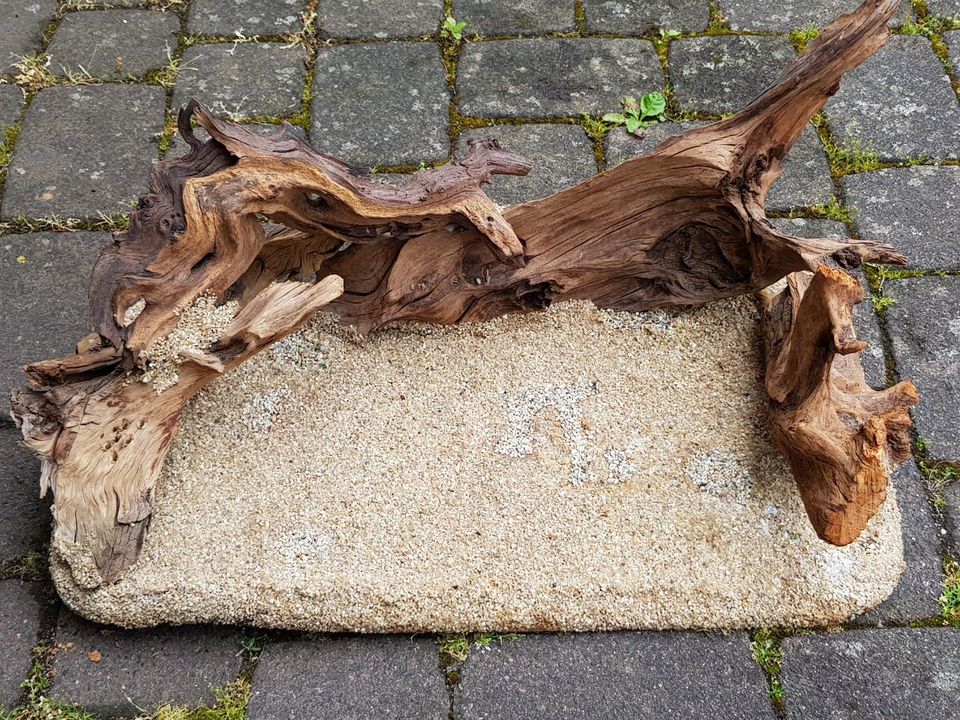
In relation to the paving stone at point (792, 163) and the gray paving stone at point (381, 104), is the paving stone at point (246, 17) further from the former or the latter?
the paving stone at point (792, 163)

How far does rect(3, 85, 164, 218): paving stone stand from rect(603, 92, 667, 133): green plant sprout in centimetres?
190

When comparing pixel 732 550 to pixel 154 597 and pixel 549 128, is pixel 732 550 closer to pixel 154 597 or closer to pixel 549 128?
pixel 154 597

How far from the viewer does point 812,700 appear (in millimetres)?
2531

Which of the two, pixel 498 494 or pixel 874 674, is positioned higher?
pixel 498 494

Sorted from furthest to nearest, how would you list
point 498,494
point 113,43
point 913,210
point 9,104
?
point 113,43 → point 9,104 → point 913,210 → point 498,494

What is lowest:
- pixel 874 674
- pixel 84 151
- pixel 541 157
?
pixel 874 674

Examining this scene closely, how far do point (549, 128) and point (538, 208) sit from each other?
3.53 ft

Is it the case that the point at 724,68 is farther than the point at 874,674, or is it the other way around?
the point at 724,68

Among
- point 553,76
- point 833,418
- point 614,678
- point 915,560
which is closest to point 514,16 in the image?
point 553,76

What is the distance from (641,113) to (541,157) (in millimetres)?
504

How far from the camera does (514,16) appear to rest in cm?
430

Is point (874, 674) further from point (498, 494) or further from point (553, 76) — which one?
point (553, 76)

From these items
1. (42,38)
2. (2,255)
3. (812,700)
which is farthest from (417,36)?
(812,700)

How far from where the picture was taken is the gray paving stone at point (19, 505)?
276cm
